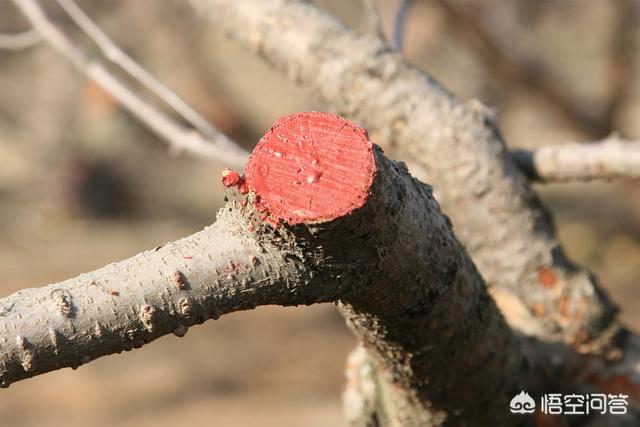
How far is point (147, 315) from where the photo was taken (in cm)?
89

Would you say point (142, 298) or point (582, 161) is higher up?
point (582, 161)

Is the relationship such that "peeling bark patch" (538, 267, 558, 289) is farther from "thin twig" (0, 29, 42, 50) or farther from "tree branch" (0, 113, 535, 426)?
"thin twig" (0, 29, 42, 50)

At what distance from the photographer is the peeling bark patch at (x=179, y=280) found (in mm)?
901

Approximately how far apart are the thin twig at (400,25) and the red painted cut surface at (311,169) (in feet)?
2.86

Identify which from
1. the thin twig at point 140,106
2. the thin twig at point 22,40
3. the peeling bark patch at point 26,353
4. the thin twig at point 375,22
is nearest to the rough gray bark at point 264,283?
the peeling bark patch at point 26,353

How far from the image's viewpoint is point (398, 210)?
0.96 m

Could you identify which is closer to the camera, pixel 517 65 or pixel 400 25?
pixel 400 25

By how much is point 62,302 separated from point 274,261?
0.74 ft

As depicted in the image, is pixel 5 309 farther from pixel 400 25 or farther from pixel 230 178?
pixel 400 25

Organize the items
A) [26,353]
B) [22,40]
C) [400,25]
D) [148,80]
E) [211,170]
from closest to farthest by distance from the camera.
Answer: [26,353], [148,80], [400,25], [22,40], [211,170]

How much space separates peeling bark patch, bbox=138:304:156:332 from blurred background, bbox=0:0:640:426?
7.93 feet

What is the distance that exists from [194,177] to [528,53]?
9.78 ft

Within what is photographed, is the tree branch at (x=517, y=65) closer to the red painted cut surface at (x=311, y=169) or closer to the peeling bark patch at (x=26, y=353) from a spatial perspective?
the red painted cut surface at (x=311, y=169)

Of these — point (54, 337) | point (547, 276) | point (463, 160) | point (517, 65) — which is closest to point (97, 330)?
point (54, 337)
